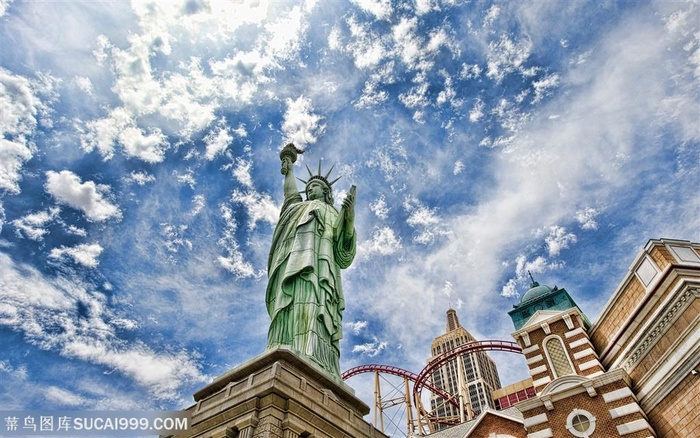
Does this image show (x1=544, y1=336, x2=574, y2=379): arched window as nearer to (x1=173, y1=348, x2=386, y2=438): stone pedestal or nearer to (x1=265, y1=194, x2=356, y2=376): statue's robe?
(x1=173, y1=348, x2=386, y2=438): stone pedestal

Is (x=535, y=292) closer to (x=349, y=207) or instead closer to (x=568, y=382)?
(x=568, y=382)

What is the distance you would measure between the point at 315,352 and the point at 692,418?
426 inches

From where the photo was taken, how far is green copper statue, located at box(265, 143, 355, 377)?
54.6ft

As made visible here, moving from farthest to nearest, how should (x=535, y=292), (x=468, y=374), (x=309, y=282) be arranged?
1. (x=468, y=374)
2. (x=535, y=292)
3. (x=309, y=282)

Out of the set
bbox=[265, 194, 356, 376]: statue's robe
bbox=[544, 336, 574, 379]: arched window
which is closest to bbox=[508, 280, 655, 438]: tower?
bbox=[544, 336, 574, 379]: arched window

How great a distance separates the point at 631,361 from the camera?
566 inches

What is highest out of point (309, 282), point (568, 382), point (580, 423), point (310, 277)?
point (310, 277)

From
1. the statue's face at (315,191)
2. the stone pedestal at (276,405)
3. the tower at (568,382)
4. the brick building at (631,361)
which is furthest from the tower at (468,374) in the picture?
the stone pedestal at (276,405)

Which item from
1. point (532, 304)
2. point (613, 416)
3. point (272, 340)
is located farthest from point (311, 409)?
point (532, 304)

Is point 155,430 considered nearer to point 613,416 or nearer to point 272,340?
point 272,340

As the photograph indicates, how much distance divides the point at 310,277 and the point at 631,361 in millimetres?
11184

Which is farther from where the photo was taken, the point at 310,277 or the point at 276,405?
the point at 310,277

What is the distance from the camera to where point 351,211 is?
20.7 metres

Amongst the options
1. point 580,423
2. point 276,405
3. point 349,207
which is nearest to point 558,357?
point 580,423
